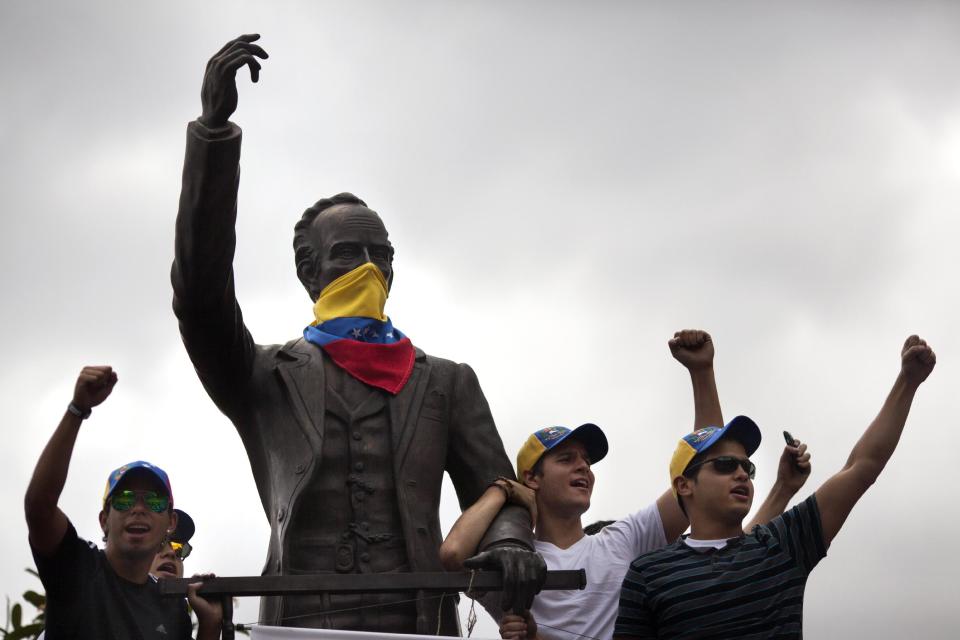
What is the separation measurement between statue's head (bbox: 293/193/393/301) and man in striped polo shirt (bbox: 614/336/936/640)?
7.59 feet

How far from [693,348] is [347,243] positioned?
2085 millimetres

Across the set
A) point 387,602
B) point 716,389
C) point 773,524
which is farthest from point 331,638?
point 716,389

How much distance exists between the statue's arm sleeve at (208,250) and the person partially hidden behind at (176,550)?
1379mm

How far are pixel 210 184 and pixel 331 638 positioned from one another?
8.12 ft

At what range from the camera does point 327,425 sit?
28.3 feet

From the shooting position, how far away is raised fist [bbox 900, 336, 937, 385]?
25.8ft

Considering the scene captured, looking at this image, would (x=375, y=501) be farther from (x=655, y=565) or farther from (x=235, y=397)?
(x=655, y=565)

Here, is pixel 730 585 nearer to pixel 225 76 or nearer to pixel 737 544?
pixel 737 544

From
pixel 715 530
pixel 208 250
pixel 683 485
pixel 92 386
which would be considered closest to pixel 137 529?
pixel 92 386

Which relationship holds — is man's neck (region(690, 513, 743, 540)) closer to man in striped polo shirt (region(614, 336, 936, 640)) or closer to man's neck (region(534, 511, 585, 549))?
man in striped polo shirt (region(614, 336, 936, 640))

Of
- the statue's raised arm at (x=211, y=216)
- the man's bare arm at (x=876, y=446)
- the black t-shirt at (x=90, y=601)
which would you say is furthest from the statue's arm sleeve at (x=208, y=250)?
the man's bare arm at (x=876, y=446)

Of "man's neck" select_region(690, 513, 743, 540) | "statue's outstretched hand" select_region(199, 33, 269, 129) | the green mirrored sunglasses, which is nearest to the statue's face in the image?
"statue's outstretched hand" select_region(199, 33, 269, 129)

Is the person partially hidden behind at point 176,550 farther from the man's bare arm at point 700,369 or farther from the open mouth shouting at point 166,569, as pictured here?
the man's bare arm at point 700,369

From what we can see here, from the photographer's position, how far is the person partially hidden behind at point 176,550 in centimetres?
948
